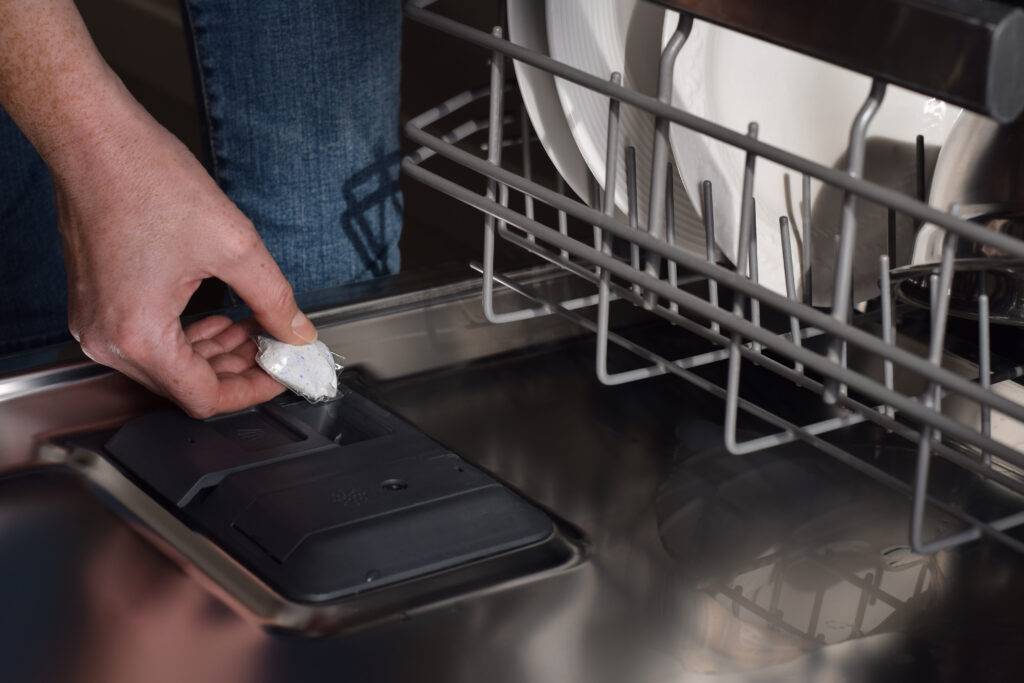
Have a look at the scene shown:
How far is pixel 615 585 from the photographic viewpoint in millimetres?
488

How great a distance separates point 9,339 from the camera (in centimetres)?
105

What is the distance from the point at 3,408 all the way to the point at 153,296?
3.6 inches

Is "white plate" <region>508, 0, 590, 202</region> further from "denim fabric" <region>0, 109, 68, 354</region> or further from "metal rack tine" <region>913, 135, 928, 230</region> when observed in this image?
"denim fabric" <region>0, 109, 68, 354</region>

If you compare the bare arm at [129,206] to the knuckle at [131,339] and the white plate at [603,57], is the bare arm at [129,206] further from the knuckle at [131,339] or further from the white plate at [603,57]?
→ the white plate at [603,57]

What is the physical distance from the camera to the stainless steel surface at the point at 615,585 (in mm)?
437

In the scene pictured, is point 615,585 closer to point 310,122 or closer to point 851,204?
point 851,204

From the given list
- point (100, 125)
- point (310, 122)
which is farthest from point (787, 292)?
point (310, 122)

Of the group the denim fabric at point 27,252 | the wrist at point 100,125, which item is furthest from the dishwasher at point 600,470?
the denim fabric at point 27,252

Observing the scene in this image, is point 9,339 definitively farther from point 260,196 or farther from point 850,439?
point 850,439

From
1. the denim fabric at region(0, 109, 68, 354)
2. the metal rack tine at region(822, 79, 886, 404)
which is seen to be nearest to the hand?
the metal rack tine at region(822, 79, 886, 404)

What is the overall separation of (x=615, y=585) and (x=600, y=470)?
0.09 m

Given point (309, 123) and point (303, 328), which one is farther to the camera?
point (309, 123)

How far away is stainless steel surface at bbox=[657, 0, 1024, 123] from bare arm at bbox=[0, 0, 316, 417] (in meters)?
0.29

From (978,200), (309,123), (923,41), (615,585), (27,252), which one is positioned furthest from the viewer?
(27,252)
